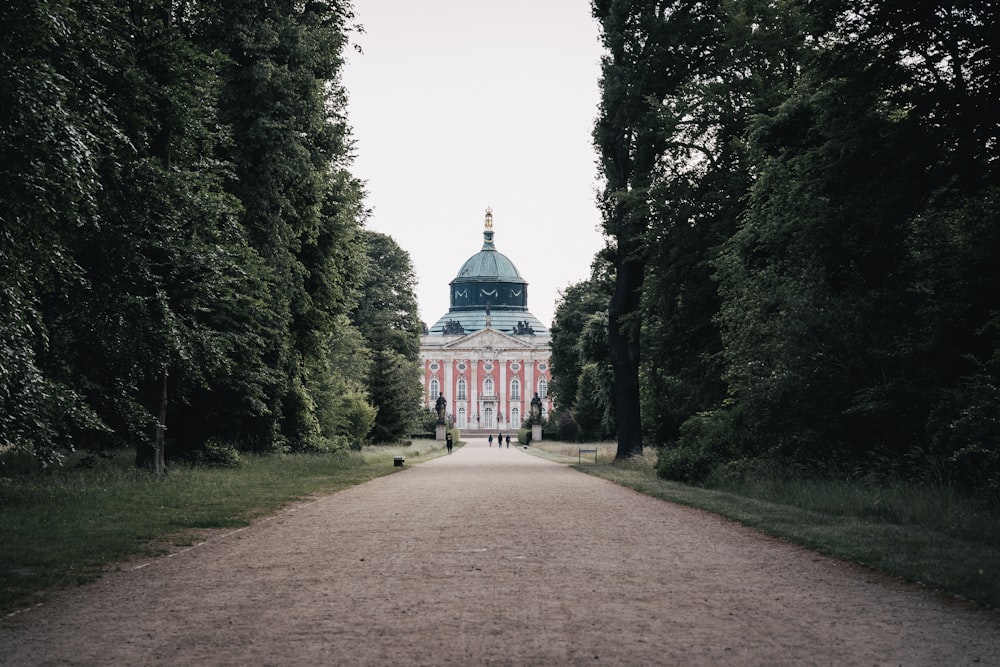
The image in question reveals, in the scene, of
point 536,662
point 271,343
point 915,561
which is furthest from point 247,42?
point 536,662

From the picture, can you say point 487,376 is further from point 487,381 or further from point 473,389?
point 473,389

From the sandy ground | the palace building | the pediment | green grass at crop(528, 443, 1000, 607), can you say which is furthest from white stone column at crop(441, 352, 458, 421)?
the sandy ground

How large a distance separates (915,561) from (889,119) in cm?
890

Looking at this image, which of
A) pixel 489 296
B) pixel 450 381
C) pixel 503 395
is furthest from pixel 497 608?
pixel 489 296

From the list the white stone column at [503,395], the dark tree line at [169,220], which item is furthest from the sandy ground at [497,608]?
the white stone column at [503,395]

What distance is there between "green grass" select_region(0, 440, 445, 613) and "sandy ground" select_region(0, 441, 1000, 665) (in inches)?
18.1

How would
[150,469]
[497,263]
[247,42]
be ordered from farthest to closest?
1. [497,263]
2. [247,42]
3. [150,469]

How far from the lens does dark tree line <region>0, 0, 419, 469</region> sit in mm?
11172

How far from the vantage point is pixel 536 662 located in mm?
5488

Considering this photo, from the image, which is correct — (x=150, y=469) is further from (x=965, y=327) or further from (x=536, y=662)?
(x=536, y=662)

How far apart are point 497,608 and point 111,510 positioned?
27.0 feet

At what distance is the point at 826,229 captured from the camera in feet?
54.2

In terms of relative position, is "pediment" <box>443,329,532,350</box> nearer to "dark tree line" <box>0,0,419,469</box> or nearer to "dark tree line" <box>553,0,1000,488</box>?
"dark tree line" <box>0,0,419,469</box>

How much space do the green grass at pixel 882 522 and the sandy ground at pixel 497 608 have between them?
1.21 feet
